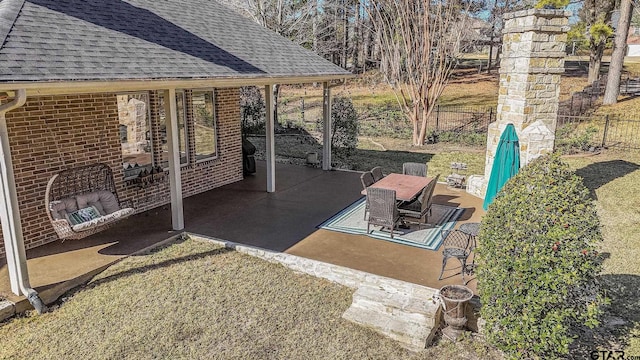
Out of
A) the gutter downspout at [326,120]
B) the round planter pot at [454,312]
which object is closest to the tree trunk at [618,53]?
the gutter downspout at [326,120]

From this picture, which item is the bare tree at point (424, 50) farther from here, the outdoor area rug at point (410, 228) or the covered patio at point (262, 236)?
the outdoor area rug at point (410, 228)

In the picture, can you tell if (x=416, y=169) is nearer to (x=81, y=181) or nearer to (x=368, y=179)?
(x=368, y=179)

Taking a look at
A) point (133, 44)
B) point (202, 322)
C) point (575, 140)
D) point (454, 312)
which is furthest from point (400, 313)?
point (575, 140)

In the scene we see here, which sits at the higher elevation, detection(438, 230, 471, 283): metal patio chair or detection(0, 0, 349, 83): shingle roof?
detection(0, 0, 349, 83): shingle roof

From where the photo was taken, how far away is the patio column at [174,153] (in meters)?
7.98

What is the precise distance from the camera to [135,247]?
770cm

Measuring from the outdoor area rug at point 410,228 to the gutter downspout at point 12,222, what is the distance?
4.87m

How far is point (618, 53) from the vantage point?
76.3 ft

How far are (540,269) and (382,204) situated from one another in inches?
151

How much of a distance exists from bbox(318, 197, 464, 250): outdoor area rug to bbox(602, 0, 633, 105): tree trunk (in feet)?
62.9

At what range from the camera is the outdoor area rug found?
822 cm

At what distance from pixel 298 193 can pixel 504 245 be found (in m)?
7.04

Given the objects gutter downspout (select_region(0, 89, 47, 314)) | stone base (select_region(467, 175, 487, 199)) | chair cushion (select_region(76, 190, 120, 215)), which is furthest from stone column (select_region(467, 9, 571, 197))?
gutter downspout (select_region(0, 89, 47, 314))

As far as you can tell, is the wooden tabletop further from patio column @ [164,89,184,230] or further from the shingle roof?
patio column @ [164,89,184,230]
